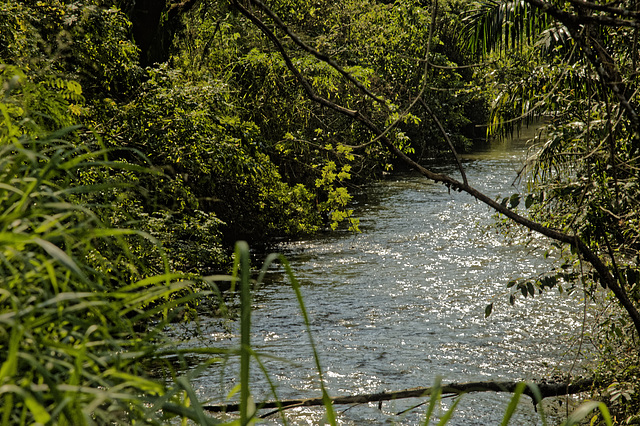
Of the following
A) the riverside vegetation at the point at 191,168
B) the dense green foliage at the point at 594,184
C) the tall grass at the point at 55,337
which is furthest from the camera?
the dense green foliage at the point at 594,184

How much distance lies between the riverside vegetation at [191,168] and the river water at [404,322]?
2.11ft

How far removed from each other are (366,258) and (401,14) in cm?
1016

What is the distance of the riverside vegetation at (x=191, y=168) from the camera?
3.87 feet

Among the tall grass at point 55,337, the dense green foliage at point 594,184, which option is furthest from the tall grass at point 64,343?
the dense green foliage at point 594,184

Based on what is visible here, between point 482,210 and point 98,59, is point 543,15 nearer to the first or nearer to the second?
point 98,59

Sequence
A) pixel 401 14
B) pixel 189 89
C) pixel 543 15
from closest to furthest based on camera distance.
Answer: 1. pixel 543 15
2. pixel 189 89
3. pixel 401 14

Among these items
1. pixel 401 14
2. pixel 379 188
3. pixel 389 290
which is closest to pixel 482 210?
pixel 379 188

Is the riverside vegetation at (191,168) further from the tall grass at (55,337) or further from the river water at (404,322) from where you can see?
the river water at (404,322)

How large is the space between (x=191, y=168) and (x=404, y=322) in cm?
375

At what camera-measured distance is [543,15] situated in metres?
5.62

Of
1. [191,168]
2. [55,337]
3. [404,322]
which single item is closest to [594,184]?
[55,337]

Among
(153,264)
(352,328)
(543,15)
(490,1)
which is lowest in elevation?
(352,328)

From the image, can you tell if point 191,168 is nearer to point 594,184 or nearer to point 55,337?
point 594,184

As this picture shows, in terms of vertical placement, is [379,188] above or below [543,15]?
below
